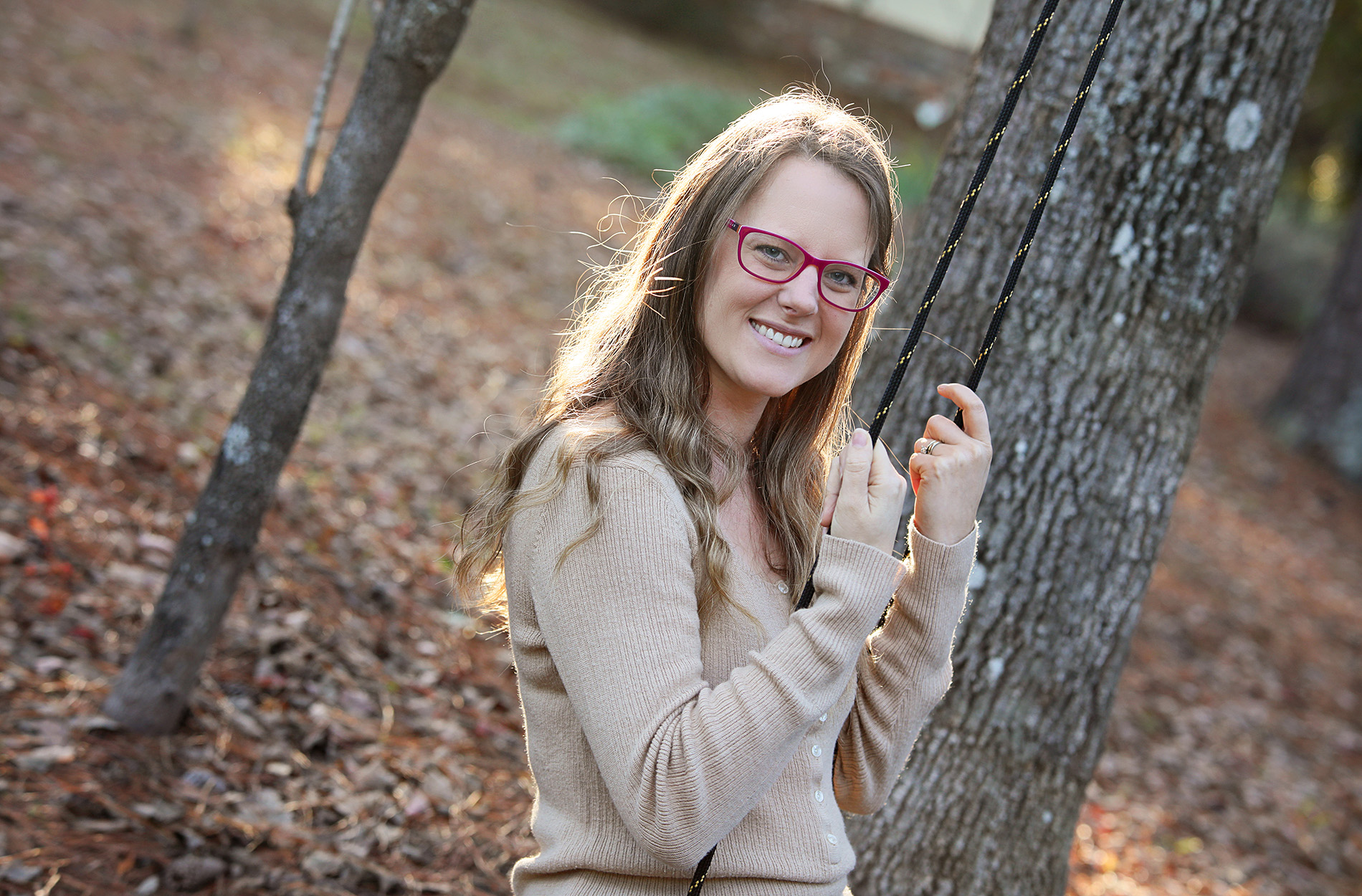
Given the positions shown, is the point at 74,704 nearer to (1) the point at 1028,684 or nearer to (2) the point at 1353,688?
(1) the point at 1028,684

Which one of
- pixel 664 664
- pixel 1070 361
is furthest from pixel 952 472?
pixel 1070 361

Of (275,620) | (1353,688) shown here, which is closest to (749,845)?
(275,620)

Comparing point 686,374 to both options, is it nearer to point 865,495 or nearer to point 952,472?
point 865,495

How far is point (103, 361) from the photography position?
4.45 metres

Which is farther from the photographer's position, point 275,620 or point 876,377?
point 275,620

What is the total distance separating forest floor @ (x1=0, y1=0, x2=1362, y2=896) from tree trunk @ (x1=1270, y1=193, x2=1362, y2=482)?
0.37m

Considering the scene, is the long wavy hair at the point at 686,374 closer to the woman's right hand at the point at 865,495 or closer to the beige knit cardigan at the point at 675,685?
the beige knit cardigan at the point at 675,685

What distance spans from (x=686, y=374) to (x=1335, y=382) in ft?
33.3

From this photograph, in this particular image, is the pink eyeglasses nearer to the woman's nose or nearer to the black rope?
the woman's nose

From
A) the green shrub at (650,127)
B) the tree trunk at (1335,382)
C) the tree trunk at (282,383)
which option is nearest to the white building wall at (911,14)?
the green shrub at (650,127)

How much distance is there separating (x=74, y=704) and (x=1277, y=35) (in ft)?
11.5

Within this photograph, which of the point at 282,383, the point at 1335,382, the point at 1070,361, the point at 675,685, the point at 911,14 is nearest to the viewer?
the point at 675,685

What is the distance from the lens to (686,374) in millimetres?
1754

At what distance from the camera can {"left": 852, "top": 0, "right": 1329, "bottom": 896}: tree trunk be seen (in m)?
2.49
